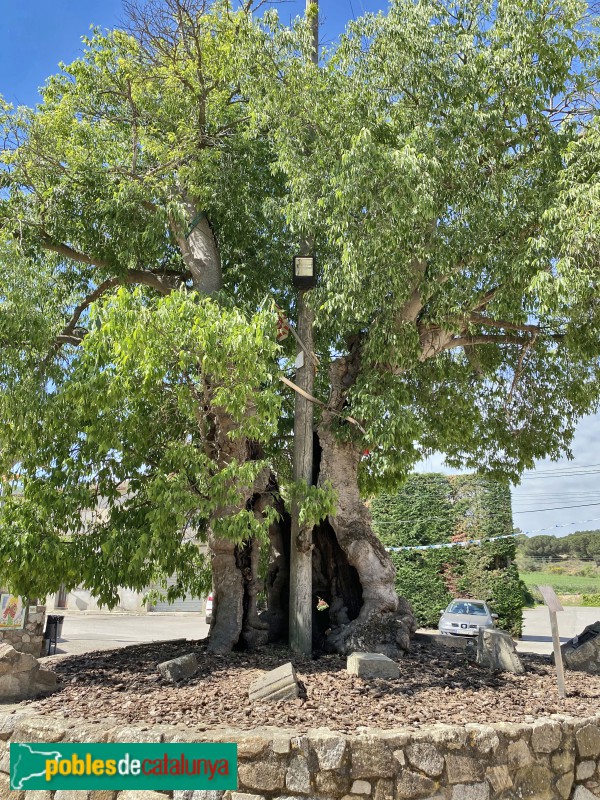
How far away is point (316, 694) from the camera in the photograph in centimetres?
568

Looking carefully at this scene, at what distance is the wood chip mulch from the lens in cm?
508

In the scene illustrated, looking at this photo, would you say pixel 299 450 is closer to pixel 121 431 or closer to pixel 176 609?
pixel 121 431

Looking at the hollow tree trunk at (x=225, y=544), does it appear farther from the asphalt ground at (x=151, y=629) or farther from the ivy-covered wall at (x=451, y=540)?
the ivy-covered wall at (x=451, y=540)

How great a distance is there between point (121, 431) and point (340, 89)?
4667 millimetres

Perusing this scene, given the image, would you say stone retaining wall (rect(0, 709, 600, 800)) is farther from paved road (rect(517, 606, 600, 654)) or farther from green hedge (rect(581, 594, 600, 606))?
green hedge (rect(581, 594, 600, 606))

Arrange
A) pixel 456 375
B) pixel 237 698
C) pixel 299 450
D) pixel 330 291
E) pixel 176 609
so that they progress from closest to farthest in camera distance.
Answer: pixel 237 698
pixel 330 291
pixel 299 450
pixel 456 375
pixel 176 609

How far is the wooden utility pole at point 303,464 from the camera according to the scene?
730 centimetres

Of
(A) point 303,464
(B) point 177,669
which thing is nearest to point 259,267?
(A) point 303,464

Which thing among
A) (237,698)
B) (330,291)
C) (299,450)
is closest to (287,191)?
(330,291)

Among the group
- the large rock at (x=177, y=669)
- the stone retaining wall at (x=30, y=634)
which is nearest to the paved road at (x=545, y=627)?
the large rock at (x=177, y=669)

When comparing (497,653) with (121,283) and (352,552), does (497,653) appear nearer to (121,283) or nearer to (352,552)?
(352,552)

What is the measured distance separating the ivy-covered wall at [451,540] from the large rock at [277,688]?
12.6 metres

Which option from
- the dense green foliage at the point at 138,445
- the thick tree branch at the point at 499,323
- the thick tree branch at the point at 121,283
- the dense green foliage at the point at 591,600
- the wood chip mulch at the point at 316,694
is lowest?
the wood chip mulch at the point at 316,694

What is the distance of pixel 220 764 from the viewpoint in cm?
442
